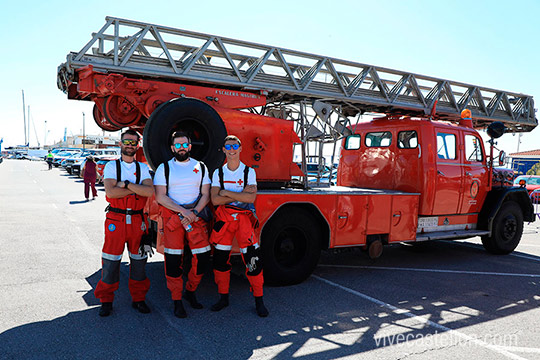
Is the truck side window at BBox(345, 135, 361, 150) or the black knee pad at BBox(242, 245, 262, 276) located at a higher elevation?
the truck side window at BBox(345, 135, 361, 150)

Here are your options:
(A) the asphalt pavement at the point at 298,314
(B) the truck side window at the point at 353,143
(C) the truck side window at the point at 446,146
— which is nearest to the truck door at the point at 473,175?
(C) the truck side window at the point at 446,146

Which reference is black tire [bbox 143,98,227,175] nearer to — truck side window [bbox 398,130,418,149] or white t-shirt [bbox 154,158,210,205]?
white t-shirt [bbox 154,158,210,205]

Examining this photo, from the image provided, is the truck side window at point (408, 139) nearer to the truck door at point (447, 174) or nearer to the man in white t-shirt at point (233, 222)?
the truck door at point (447, 174)

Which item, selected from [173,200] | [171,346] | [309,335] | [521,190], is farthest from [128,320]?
[521,190]

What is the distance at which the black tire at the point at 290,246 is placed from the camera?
16.8 feet

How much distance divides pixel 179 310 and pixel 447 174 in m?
4.92

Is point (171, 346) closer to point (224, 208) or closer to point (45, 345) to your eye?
point (45, 345)

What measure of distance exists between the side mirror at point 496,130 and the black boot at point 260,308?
547 centimetres

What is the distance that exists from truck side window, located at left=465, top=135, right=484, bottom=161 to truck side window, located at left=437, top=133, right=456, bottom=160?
1.20 feet

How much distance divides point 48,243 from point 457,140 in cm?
736

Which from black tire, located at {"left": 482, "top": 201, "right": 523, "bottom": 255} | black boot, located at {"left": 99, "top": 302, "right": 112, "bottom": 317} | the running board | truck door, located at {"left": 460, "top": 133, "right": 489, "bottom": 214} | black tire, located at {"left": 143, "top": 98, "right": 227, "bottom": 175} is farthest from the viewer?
black tire, located at {"left": 482, "top": 201, "right": 523, "bottom": 255}

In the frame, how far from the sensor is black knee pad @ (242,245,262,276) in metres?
4.32

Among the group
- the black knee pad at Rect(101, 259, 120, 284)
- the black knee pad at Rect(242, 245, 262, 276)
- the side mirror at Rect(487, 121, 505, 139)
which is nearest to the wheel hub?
the side mirror at Rect(487, 121, 505, 139)

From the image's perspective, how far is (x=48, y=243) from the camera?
7336mm
